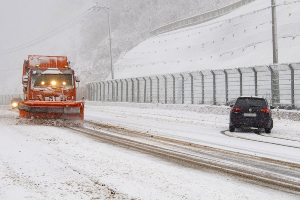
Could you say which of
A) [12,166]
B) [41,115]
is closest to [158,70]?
[41,115]

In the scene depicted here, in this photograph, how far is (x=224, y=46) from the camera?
195 ft

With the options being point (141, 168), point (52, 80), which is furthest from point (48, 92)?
point (141, 168)

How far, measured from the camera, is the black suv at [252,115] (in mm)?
14570

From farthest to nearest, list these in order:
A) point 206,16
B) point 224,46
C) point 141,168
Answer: point 206,16, point 224,46, point 141,168

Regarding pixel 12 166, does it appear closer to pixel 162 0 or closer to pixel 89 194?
pixel 89 194

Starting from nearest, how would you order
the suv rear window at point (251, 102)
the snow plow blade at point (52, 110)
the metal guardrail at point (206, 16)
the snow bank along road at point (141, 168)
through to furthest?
1. the snow bank along road at point (141, 168)
2. the suv rear window at point (251, 102)
3. the snow plow blade at point (52, 110)
4. the metal guardrail at point (206, 16)

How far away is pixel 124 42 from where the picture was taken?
341ft

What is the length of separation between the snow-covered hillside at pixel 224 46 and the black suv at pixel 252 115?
28147 mm

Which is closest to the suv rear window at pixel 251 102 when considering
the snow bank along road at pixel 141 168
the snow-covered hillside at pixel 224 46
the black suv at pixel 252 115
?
the black suv at pixel 252 115

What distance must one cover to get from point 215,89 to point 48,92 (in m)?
11.9

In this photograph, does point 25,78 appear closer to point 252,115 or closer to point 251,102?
point 251,102

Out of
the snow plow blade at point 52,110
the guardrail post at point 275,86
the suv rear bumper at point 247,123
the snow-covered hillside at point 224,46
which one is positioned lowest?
the suv rear bumper at point 247,123

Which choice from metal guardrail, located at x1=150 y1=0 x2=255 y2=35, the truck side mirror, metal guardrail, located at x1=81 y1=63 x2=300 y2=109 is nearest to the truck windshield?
the truck side mirror

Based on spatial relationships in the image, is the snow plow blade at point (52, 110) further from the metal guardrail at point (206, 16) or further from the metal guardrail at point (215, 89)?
the metal guardrail at point (206, 16)
